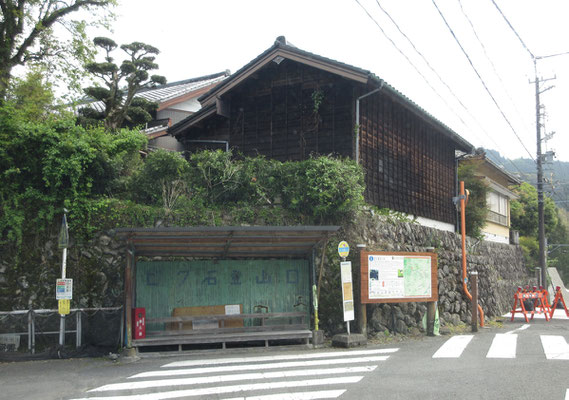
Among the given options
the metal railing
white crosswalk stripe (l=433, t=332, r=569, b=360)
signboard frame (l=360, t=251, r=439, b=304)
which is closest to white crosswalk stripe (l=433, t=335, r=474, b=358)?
white crosswalk stripe (l=433, t=332, r=569, b=360)

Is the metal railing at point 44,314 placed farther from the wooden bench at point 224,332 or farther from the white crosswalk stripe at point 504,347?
the white crosswalk stripe at point 504,347

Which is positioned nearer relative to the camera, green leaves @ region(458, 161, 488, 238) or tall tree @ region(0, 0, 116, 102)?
tall tree @ region(0, 0, 116, 102)

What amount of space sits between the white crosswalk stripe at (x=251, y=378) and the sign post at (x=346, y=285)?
4.77ft

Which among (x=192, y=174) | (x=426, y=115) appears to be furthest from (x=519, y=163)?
(x=192, y=174)

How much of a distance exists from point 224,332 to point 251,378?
10.7 ft

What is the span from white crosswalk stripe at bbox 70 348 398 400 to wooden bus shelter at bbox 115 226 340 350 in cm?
121

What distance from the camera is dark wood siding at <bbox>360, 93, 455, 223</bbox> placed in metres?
16.5

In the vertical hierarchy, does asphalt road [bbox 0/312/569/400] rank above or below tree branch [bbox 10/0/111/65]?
below

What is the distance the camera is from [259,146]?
17.8 metres

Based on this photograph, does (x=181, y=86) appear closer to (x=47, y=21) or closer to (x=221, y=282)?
(x=47, y=21)

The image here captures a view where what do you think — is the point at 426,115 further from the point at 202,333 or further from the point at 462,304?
the point at 202,333

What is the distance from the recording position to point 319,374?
865 cm

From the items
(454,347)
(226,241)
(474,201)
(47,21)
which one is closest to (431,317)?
(454,347)

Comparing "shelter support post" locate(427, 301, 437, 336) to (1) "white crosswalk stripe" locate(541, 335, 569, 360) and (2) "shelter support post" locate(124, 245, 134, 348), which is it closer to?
(1) "white crosswalk stripe" locate(541, 335, 569, 360)
